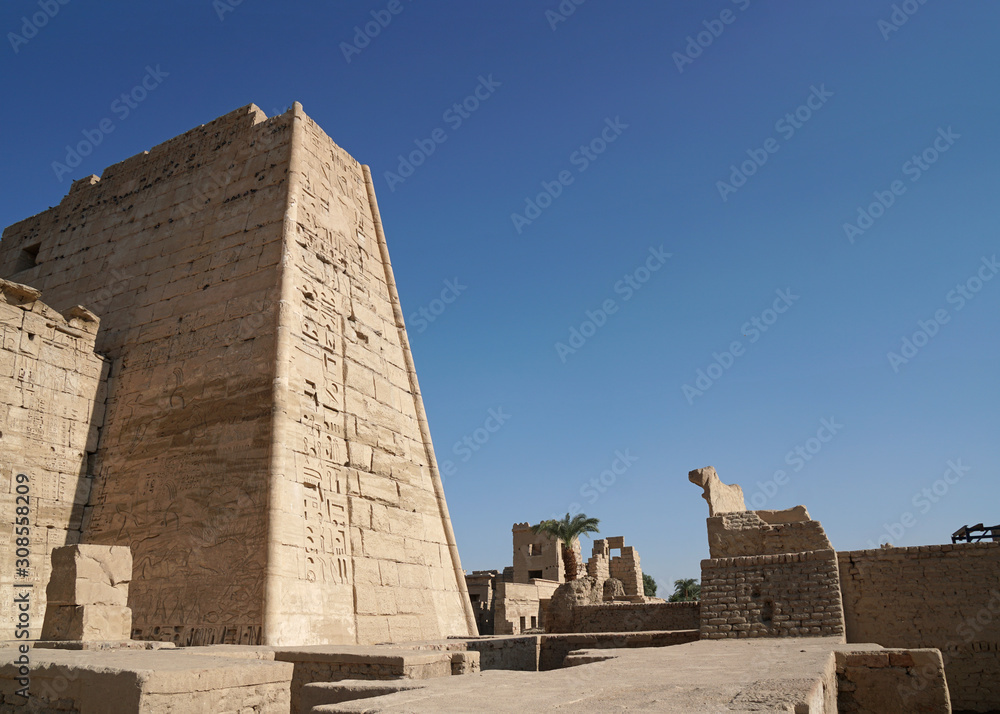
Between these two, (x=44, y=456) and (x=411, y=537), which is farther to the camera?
(x=411, y=537)

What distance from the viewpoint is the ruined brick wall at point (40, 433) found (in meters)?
7.49

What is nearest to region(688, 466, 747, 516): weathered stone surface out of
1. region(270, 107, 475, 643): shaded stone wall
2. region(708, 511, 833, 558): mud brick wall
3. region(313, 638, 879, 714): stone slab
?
region(708, 511, 833, 558): mud brick wall

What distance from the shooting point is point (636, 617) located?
11.0m

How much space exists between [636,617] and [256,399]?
7.17 meters

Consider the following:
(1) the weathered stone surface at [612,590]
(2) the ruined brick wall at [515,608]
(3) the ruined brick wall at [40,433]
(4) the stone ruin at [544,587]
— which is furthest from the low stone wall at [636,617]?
(3) the ruined brick wall at [40,433]

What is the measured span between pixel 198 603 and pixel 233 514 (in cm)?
93

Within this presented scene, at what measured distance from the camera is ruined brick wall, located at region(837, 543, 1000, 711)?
26.2 ft

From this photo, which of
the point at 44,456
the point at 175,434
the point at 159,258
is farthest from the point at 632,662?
the point at 159,258

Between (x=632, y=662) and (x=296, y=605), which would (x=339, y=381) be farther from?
(x=632, y=662)

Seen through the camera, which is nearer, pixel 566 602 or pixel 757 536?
pixel 757 536

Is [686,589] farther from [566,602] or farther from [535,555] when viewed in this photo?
[566,602]

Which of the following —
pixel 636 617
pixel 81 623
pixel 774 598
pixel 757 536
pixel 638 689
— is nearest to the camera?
pixel 638 689

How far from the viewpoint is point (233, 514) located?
7.09 meters

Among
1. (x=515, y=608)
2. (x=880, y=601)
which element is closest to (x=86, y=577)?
(x=880, y=601)
